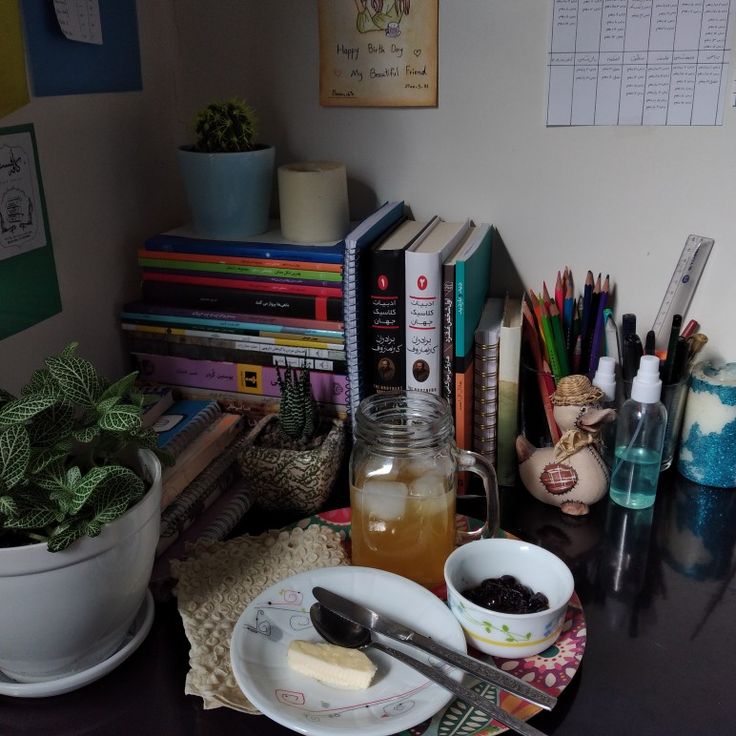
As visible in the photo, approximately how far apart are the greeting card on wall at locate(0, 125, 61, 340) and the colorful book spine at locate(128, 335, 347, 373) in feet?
0.50

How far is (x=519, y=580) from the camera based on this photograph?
75 cm

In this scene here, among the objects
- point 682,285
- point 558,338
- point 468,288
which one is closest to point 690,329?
point 682,285

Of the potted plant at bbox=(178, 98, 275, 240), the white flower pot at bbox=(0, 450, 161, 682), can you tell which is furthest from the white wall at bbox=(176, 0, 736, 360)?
the white flower pot at bbox=(0, 450, 161, 682)

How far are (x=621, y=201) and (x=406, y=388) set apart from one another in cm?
34

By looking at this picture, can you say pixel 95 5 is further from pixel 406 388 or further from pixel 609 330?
pixel 609 330

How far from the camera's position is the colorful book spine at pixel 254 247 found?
3.02 ft

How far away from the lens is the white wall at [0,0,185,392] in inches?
33.4

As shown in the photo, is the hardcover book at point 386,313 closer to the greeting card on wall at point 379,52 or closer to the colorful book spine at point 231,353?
the colorful book spine at point 231,353

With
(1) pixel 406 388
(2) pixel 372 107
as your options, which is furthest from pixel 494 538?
(2) pixel 372 107

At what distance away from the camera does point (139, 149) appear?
1.00m

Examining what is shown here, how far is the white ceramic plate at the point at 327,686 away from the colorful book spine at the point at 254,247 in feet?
1.16

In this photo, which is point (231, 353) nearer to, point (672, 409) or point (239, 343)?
point (239, 343)

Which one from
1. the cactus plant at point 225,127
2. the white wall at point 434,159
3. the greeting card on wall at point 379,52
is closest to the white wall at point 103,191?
the white wall at point 434,159

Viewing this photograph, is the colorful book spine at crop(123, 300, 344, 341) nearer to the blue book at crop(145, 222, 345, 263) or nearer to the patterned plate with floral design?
the blue book at crop(145, 222, 345, 263)
